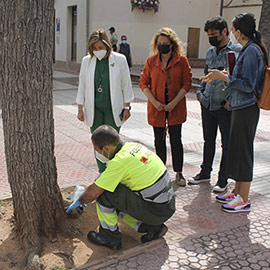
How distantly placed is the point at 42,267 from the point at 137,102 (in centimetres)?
828

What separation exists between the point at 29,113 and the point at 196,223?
193 cm

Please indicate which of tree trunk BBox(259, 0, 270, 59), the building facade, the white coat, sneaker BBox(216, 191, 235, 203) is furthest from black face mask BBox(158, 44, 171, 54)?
the building facade

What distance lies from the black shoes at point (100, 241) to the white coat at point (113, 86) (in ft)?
4.58

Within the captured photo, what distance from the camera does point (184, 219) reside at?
3695mm

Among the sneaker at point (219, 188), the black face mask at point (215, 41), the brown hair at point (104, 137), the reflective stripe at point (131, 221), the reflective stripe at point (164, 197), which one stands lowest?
the sneaker at point (219, 188)

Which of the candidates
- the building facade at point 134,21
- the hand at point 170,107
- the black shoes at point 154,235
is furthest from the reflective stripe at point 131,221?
the building facade at point 134,21

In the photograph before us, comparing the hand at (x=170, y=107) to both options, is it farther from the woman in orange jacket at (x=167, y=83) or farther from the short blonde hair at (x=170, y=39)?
the short blonde hair at (x=170, y=39)

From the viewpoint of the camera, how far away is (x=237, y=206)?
152 inches

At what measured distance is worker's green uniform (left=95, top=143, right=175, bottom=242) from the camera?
9.37ft

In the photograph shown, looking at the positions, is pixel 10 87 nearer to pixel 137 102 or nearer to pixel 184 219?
pixel 184 219

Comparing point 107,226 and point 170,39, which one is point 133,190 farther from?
point 170,39

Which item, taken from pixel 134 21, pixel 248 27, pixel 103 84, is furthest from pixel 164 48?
pixel 134 21

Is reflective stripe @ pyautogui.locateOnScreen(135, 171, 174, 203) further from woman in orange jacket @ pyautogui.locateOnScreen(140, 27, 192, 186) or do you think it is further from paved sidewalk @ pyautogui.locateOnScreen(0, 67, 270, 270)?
woman in orange jacket @ pyautogui.locateOnScreen(140, 27, 192, 186)

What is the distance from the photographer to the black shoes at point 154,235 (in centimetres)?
316
